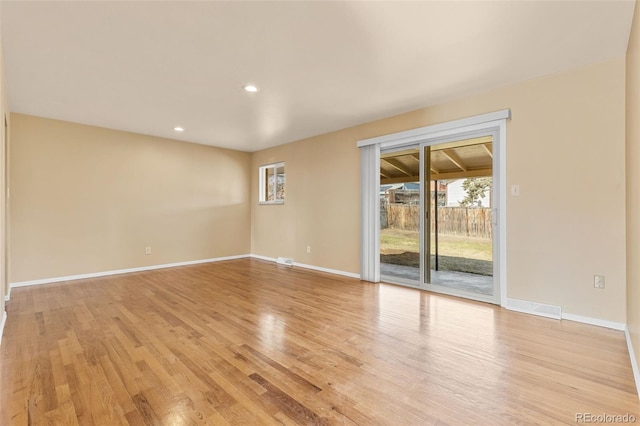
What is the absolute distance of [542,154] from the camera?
121 inches

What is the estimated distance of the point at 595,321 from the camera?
2766 mm

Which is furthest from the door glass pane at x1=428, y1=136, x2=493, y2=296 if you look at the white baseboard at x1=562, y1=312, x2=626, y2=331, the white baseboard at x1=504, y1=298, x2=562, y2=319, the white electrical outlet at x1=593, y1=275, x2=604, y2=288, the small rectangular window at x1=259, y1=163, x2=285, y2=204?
the small rectangular window at x1=259, y1=163, x2=285, y2=204

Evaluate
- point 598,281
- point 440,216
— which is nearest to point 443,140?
point 440,216

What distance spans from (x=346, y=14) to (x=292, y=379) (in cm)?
250

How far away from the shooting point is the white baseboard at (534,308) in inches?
117

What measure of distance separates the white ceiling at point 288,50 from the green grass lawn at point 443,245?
181cm

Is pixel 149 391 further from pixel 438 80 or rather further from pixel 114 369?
pixel 438 80

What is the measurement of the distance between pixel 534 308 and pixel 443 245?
4.07 feet

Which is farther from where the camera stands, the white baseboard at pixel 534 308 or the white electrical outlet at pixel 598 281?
the white baseboard at pixel 534 308

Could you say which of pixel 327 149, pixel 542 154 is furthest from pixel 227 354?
pixel 327 149

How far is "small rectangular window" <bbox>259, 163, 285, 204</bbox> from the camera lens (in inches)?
255

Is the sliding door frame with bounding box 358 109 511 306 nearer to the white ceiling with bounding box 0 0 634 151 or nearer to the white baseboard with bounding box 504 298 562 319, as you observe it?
the white baseboard with bounding box 504 298 562 319

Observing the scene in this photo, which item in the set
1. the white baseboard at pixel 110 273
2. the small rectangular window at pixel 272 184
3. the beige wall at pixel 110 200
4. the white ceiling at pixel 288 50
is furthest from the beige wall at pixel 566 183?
the white baseboard at pixel 110 273

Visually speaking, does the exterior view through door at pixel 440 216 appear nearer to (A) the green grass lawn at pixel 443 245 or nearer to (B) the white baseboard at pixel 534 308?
(A) the green grass lawn at pixel 443 245
